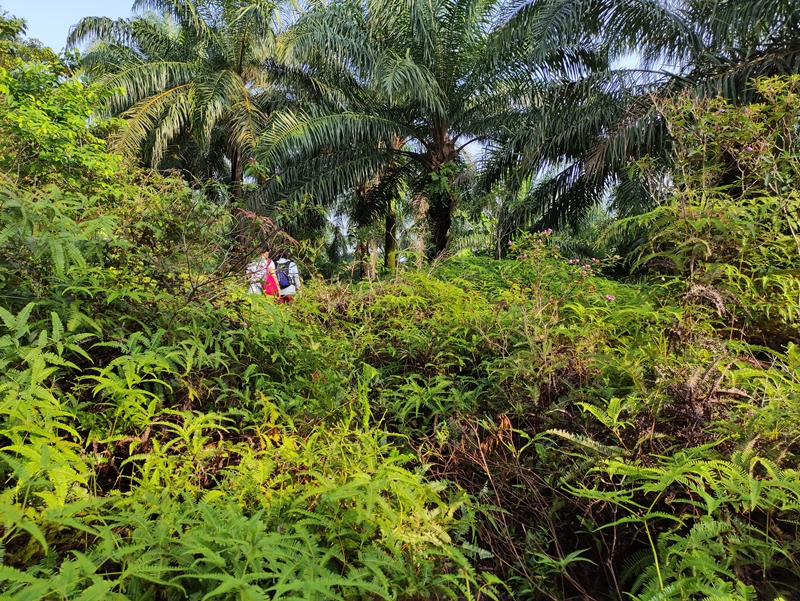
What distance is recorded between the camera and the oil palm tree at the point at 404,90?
6.39 m

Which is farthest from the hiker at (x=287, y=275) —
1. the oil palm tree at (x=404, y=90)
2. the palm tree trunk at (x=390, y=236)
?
the palm tree trunk at (x=390, y=236)

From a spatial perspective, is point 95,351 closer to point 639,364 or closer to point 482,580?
point 482,580

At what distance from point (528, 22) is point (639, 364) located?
5825 mm

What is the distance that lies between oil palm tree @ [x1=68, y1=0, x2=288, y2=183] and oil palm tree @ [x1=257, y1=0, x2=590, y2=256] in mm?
1629

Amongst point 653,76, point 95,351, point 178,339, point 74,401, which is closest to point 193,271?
point 178,339

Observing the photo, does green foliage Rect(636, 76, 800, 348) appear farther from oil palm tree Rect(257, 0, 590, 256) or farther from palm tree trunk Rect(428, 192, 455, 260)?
palm tree trunk Rect(428, 192, 455, 260)

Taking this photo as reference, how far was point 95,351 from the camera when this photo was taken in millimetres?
1685

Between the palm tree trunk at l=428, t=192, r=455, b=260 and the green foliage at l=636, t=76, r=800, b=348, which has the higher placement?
the palm tree trunk at l=428, t=192, r=455, b=260

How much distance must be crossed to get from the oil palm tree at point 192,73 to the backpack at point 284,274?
4.36 m

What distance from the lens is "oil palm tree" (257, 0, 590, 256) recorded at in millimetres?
6391

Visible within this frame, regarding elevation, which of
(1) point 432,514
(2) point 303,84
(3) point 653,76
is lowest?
(1) point 432,514

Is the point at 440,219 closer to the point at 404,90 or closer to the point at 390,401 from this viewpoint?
the point at 404,90

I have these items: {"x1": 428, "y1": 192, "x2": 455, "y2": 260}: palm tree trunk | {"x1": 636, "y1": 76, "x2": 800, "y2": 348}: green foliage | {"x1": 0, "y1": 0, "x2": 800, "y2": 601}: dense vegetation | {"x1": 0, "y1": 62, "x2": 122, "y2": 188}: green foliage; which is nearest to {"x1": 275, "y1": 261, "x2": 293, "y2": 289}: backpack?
{"x1": 0, "y1": 0, "x2": 800, "y2": 601}: dense vegetation

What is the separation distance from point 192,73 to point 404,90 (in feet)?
18.5
